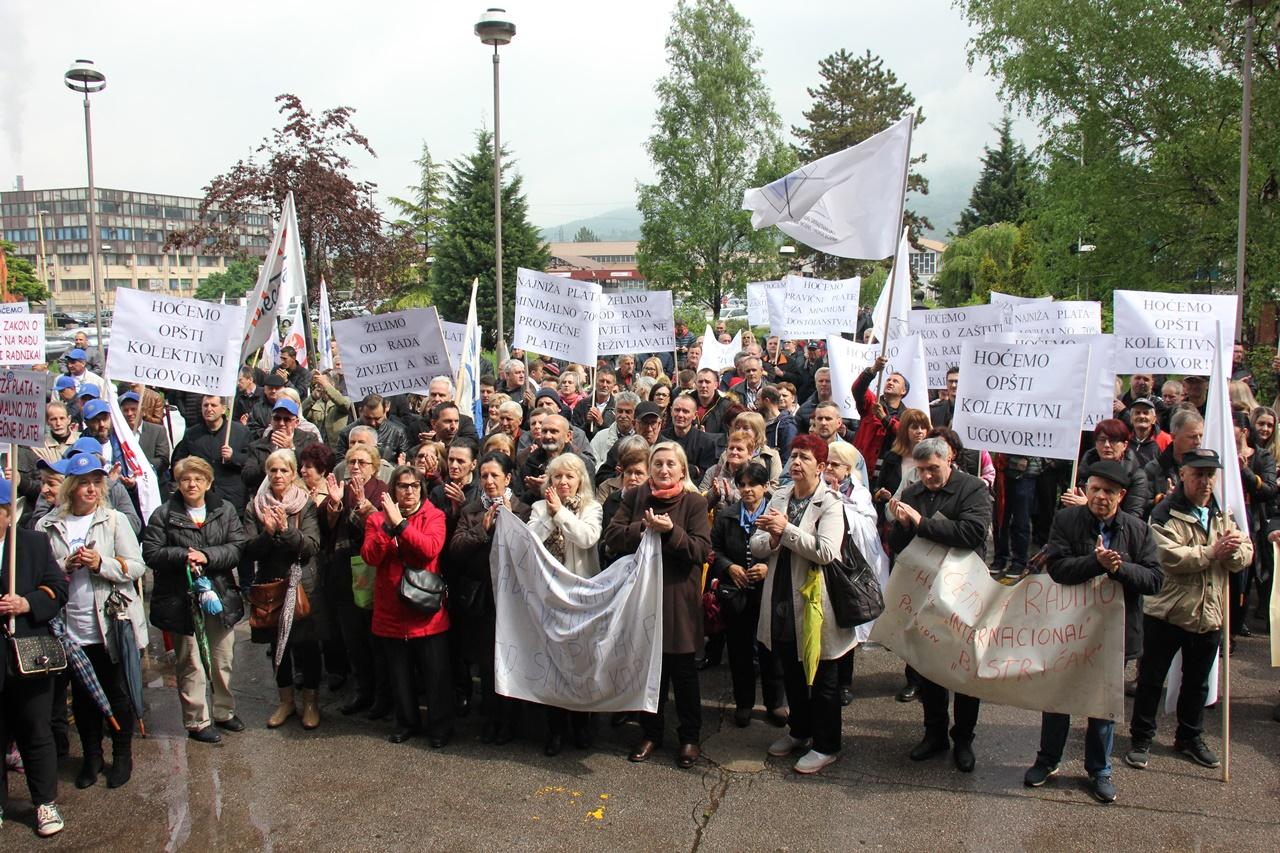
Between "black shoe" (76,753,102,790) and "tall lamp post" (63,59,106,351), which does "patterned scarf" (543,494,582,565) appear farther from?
"tall lamp post" (63,59,106,351)

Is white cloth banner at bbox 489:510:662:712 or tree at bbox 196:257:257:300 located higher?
tree at bbox 196:257:257:300

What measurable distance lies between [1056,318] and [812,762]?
22.1 ft

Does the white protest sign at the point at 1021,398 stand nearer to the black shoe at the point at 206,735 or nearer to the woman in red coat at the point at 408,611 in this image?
the woman in red coat at the point at 408,611

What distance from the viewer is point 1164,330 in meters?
9.62

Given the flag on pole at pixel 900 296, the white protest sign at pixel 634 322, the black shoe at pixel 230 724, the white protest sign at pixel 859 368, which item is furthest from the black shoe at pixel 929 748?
the white protest sign at pixel 634 322

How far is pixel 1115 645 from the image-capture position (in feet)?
17.4

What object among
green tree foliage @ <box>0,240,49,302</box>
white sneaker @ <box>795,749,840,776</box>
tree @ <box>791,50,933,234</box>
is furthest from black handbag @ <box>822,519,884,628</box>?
green tree foliage @ <box>0,240,49,302</box>

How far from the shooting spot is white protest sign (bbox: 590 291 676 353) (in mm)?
11969

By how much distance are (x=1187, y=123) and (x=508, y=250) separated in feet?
88.9

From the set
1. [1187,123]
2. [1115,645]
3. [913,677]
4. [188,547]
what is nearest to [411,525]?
[188,547]

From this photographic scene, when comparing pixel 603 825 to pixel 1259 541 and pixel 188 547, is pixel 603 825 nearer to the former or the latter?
pixel 188 547

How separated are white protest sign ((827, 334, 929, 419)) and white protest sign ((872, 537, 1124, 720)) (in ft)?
10.2

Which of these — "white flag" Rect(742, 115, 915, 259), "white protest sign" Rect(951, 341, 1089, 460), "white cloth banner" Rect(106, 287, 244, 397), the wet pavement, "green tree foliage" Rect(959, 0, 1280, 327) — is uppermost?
"green tree foliage" Rect(959, 0, 1280, 327)

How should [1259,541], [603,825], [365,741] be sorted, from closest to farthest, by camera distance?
[603,825]
[365,741]
[1259,541]
